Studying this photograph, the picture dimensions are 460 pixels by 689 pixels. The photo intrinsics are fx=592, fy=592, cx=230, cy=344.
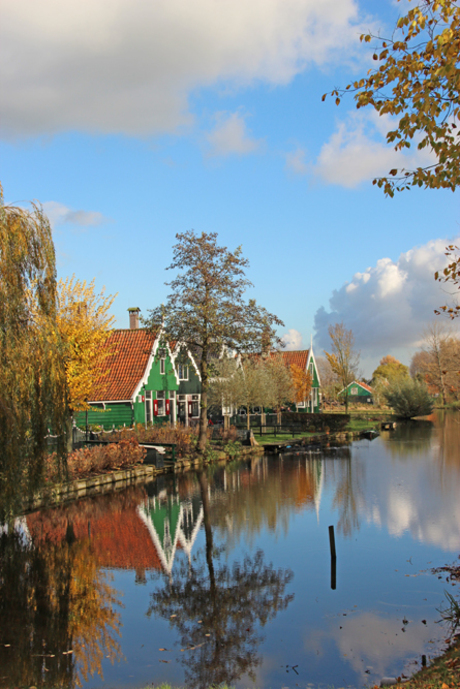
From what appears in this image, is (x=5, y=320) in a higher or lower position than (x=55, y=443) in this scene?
higher

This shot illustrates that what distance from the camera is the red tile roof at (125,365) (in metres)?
32.4

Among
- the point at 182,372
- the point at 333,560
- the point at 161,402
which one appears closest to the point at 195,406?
the point at 182,372

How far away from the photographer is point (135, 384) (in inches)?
1281

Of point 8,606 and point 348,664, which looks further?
point 8,606

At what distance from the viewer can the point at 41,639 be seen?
8688 millimetres

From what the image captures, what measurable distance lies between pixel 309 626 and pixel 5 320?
6827mm

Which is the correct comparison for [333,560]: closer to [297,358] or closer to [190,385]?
[190,385]

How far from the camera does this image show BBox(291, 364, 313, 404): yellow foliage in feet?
186

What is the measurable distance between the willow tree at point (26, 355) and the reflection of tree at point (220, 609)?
10.9 feet

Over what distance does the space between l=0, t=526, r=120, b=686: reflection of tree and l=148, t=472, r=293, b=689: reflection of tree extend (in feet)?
3.56

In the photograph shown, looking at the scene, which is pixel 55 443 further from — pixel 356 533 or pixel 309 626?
pixel 356 533

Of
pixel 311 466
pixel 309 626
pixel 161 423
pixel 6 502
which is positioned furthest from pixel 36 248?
pixel 161 423

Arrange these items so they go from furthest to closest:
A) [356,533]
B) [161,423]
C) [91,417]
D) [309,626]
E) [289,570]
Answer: [161,423]
[91,417]
[356,533]
[289,570]
[309,626]

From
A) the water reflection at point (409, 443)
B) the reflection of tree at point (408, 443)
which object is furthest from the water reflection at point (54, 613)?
the reflection of tree at point (408, 443)
